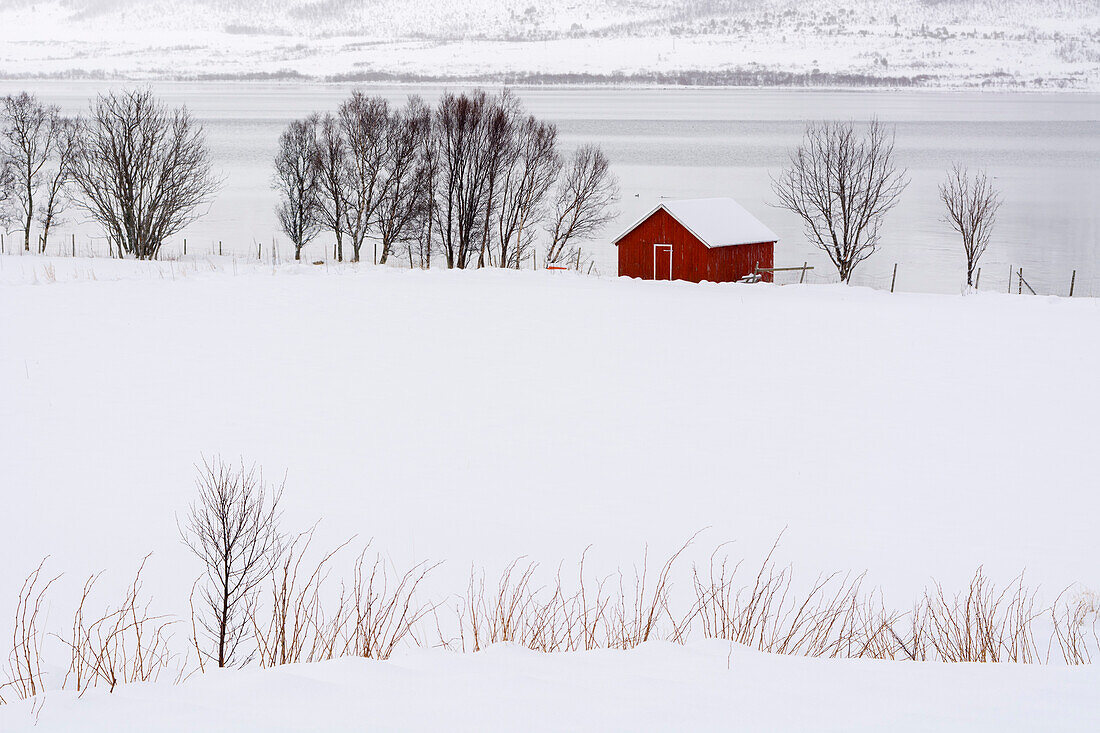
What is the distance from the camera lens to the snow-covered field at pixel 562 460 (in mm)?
5215

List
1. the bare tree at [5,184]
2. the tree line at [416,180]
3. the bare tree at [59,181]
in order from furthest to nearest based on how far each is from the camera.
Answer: the bare tree at [59,181]
the bare tree at [5,184]
the tree line at [416,180]

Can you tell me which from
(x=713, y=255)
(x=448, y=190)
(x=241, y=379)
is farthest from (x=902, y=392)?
(x=448, y=190)

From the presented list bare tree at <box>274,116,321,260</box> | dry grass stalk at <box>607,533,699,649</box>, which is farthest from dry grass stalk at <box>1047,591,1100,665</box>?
bare tree at <box>274,116,321,260</box>

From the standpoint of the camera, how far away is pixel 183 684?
526 cm

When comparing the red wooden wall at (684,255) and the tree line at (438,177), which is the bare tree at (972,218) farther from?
the tree line at (438,177)

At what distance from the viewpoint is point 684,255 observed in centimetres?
3966

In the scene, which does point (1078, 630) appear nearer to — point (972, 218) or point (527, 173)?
point (972, 218)

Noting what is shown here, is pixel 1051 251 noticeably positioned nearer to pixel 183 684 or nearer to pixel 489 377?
pixel 489 377

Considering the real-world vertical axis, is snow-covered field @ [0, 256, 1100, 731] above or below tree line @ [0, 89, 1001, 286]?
below

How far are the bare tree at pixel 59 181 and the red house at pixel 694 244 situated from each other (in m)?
31.9

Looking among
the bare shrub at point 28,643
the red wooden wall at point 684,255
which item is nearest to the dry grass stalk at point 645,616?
the bare shrub at point 28,643

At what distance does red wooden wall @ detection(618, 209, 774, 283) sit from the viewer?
39406mm

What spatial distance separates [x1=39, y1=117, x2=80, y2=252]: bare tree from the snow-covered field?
3721 cm

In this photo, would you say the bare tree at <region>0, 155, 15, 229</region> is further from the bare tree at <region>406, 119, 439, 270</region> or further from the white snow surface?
the white snow surface
